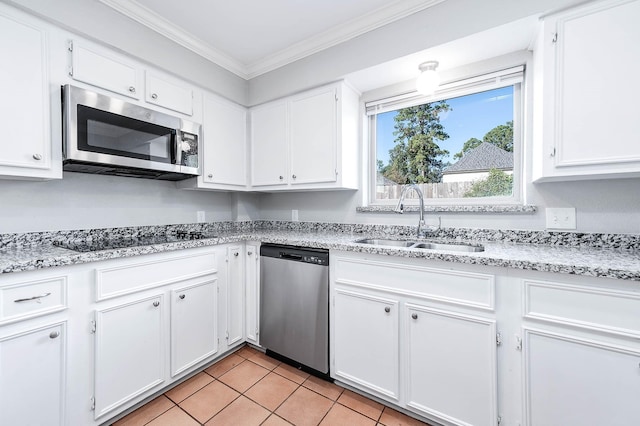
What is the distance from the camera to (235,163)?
2.46 m

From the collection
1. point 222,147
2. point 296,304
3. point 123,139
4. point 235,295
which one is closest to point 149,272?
point 235,295

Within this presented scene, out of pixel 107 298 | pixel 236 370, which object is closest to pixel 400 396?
pixel 236 370

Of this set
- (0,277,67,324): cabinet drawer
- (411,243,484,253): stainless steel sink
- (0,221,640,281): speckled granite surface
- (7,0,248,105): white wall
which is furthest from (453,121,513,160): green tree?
(0,277,67,324): cabinet drawer

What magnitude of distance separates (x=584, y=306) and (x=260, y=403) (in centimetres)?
172

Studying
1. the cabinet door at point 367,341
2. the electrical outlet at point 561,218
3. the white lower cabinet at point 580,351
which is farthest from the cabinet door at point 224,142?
the electrical outlet at point 561,218

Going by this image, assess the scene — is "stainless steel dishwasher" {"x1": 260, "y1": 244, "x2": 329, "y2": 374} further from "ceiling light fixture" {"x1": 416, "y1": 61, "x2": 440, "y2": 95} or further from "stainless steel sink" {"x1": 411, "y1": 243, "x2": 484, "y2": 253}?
"ceiling light fixture" {"x1": 416, "y1": 61, "x2": 440, "y2": 95}

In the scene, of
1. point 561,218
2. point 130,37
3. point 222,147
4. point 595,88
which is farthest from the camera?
point 222,147

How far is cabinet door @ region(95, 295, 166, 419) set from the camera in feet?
4.50

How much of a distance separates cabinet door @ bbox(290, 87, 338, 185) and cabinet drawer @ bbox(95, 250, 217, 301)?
979 mm

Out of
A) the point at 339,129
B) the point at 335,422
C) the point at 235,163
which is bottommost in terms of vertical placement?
the point at 335,422

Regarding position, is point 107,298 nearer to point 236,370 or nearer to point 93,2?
point 236,370

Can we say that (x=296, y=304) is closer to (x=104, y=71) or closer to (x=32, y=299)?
(x=32, y=299)

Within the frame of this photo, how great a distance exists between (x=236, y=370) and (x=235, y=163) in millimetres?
1701

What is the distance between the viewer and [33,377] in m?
1.17
